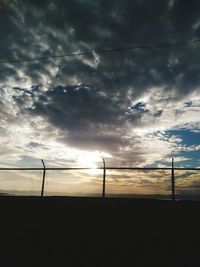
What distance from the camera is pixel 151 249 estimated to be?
833 cm

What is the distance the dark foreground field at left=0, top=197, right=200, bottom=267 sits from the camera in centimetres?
801

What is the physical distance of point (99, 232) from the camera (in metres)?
9.20

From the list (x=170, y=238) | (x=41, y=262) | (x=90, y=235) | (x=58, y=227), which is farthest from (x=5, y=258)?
(x=170, y=238)

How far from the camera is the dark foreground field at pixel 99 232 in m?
8.01

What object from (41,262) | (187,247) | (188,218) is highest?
(188,218)

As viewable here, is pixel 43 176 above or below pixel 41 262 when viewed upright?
above

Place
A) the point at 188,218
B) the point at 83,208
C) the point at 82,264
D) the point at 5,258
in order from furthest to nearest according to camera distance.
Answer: the point at 83,208 → the point at 188,218 → the point at 5,258 → the point at 82,264

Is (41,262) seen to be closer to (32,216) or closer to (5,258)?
(5,258)

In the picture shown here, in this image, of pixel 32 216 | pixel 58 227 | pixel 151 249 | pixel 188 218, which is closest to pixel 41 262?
pixel 58 227

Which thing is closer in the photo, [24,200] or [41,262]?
[41,262]

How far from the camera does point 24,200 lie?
37.4 feet

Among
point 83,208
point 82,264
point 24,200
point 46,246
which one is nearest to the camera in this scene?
point 82,264

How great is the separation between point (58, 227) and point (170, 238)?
3.95 metres

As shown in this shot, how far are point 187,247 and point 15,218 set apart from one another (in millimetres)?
6453
